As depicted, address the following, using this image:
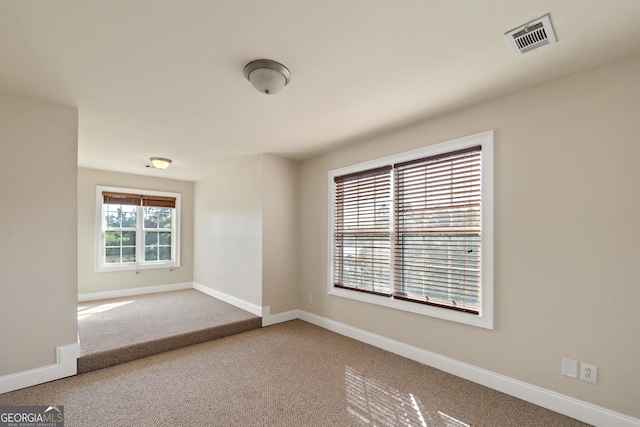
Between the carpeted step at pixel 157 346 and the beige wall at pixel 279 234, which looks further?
the beige wall at pixel 279 234

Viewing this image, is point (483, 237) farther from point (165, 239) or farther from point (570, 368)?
point (165, 239)

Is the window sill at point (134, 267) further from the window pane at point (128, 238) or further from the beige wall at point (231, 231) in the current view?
the beige wall at point (231, 231)

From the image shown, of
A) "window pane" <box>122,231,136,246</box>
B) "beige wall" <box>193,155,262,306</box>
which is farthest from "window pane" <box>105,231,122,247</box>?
"beige wall" <box>193,155,262,306</box>

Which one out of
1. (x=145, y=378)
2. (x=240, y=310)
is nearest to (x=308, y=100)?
(x=145, y=378)

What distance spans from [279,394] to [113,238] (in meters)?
4.78

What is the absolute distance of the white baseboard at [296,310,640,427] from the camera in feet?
6.19

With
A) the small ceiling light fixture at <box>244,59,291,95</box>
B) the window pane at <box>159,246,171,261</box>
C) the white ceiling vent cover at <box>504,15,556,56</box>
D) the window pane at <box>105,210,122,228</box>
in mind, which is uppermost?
the white ceiling vent cover at <box>504,15,556,56</box>

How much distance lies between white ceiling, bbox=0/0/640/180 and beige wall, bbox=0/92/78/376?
0.28 m

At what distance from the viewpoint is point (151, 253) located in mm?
5766

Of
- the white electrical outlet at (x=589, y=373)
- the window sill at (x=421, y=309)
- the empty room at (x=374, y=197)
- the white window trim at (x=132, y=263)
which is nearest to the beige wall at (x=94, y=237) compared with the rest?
the white window trim at (x=132, y=263)

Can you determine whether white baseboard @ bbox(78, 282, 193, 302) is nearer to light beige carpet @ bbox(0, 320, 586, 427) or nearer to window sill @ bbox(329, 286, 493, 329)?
light beige carpet @ bbox(0, 320, 586, 427)

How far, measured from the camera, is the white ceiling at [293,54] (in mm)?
1505

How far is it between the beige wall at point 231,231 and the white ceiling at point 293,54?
1.55m

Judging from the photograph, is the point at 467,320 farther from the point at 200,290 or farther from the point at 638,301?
the point at 200,290
